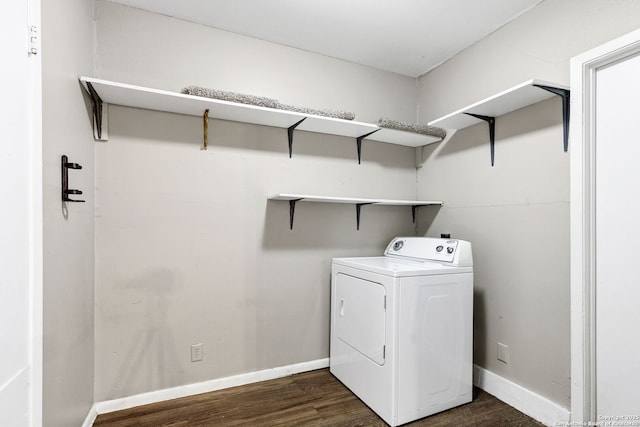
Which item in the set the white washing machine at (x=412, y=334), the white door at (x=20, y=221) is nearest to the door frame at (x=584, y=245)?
the white washing machine at (x=412, y=334)

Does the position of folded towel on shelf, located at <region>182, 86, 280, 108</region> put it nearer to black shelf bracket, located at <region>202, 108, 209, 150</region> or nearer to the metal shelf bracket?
black shelf bracket, located at <region>202, 108, 209, 150</region>

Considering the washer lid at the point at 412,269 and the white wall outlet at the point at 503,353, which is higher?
the washer lid at the point at 412,269

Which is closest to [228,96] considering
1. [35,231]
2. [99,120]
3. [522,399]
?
[99,120]

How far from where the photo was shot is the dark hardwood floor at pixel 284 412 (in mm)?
1828

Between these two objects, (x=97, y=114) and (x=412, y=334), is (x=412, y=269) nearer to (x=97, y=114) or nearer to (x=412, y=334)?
(x=412, y=334)

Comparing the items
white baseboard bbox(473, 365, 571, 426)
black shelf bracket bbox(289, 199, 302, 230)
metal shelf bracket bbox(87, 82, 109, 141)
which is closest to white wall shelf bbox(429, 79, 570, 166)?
black shelf bracket bbox(289, 199, 302, 230)

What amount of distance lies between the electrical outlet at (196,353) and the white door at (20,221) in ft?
3.44

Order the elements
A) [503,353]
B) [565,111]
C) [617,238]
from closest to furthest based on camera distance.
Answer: [617,238]
[565,111]
[503,353]

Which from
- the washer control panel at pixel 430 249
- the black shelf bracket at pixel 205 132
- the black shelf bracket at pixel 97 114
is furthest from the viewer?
the black shelf bracket at pixel 205 132

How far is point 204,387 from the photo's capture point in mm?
2125

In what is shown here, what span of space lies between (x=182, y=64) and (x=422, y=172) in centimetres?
199

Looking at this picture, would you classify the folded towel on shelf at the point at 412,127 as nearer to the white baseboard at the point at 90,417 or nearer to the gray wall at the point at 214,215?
the gray wall at the point at 214,215

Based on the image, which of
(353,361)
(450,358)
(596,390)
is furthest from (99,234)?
(596,390)

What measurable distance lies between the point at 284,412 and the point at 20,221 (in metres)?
1.63
